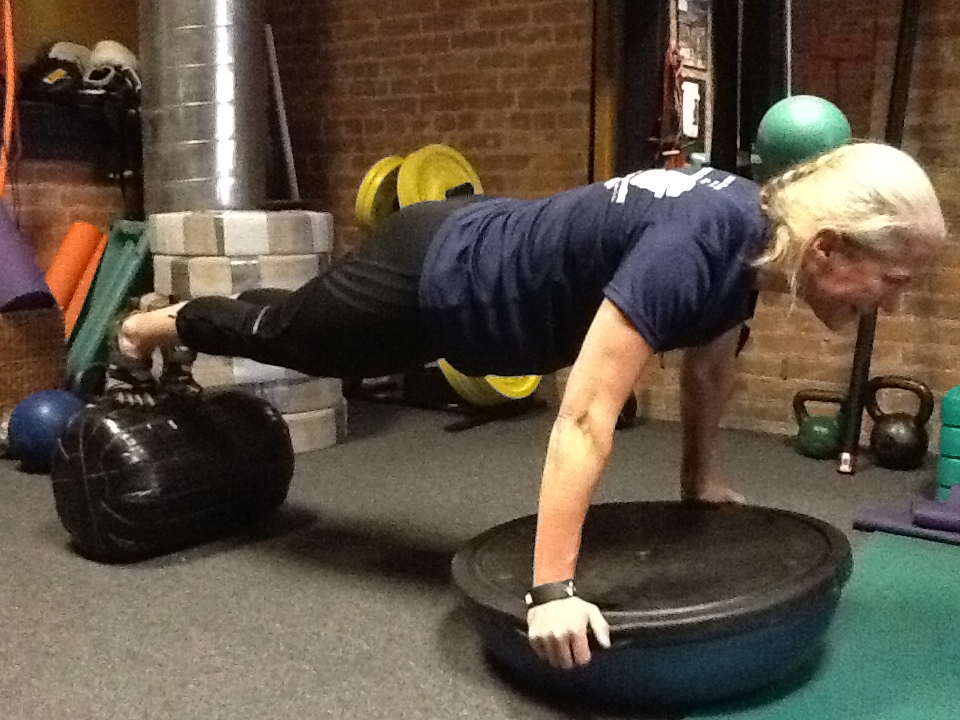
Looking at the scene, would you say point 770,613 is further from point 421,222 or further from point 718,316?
point 421,222

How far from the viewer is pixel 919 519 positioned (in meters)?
2.47

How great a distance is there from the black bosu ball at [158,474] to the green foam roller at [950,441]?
1781 millimetres

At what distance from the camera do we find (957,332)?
3.24m

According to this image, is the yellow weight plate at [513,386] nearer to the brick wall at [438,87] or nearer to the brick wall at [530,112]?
the brick wall at [530,112]

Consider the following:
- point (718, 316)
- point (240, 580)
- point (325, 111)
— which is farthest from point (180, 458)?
point (325, 111)

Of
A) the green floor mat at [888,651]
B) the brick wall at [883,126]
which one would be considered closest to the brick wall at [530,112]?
the brick wall at [883,126]

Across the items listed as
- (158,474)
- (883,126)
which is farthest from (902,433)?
(158,474)

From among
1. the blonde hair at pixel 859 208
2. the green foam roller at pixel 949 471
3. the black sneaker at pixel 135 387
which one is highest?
the blonde hair at pixel 859 208

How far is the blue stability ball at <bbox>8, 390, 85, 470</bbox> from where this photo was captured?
300 centimetres

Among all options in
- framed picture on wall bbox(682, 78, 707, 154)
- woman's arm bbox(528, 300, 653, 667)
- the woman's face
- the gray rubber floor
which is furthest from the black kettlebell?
woman's arm bbox(528, 300, 653, 667)

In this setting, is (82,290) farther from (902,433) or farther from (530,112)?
(902,433)

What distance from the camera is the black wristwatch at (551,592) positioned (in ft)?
4.90

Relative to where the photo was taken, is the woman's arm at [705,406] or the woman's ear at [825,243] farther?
the woman's arm at [705,406]

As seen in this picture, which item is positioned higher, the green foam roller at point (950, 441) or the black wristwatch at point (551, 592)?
the black wristwatch at point (551, 592)
